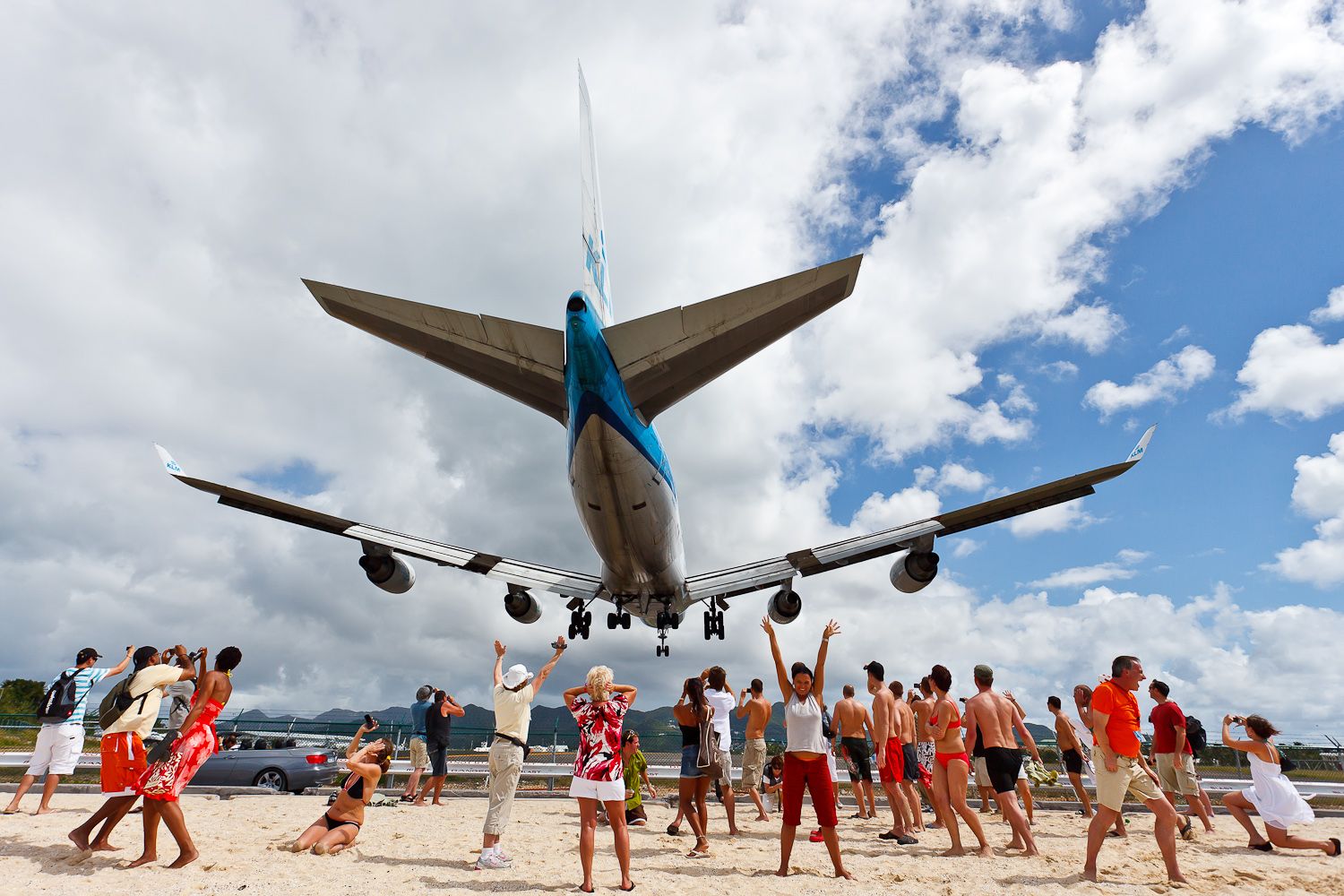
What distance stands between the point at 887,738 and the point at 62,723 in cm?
986

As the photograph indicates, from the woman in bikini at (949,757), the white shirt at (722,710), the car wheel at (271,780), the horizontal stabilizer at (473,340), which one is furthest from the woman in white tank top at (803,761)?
the car wheel at (271,780)

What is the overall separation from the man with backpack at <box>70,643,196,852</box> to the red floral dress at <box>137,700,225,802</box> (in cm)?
28

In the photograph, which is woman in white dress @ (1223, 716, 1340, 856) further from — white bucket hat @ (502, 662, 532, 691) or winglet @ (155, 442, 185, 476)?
winglet @ (155, 442, 185, 476)

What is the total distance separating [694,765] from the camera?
734 cm

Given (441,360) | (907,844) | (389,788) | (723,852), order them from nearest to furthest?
(723,852), (907,844), (441,360), (389,788)

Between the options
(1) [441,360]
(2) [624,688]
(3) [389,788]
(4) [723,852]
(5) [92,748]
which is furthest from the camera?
(5) [92,748]

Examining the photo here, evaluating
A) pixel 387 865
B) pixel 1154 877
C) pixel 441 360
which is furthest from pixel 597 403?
pixel 1154 877

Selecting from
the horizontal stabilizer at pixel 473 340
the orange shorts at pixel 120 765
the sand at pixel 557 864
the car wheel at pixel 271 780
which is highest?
the horizontal stabilizer at pixel 473 340

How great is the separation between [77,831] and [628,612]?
1208 centimetres

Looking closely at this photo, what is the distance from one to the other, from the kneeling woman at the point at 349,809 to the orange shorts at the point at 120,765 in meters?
1.54

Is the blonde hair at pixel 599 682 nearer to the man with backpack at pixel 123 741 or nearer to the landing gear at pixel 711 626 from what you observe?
the man with backpack at pixel 123 741

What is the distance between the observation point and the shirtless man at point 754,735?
9070mm

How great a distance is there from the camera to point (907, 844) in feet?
25.0

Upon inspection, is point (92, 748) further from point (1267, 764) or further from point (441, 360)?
point (1267, 764)
